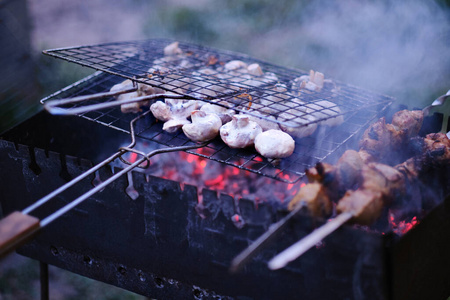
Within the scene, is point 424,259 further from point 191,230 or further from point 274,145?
point 191,230

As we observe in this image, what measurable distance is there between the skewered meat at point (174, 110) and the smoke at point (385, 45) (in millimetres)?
2346

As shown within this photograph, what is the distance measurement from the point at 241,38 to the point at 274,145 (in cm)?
362

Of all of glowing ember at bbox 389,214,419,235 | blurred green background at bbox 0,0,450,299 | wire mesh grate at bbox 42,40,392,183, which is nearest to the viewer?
glowing ember at bbox 389,214,419,235

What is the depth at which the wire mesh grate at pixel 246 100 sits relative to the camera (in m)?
2.44

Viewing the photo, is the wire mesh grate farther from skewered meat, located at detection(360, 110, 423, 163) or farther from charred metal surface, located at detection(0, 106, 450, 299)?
charred metal surface, located at detection(0, 106, 450, 299)

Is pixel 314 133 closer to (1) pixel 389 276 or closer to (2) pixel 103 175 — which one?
(1) pixel 389 276

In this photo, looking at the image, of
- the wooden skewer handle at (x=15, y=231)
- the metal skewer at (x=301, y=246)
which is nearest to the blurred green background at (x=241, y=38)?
the wooden skewer handle at (x=15, y=231)

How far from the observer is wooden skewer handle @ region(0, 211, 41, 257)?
1540mm

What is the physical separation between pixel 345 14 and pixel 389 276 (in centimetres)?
346

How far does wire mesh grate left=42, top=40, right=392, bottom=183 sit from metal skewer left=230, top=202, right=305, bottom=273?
1.15 ft

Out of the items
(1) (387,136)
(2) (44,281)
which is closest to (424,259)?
(1) (387,136)

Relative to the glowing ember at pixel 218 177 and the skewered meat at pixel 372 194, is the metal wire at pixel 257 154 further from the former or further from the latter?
the skewered meat at pixel 372 194

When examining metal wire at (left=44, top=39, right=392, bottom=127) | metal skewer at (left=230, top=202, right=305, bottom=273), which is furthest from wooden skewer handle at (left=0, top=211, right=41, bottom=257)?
metal wire at (left=44, top=39, right=392, bottom=127)

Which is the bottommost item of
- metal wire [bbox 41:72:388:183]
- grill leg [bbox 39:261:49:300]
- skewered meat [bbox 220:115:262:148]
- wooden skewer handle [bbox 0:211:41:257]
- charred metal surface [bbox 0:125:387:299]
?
grill leg [bbox 39:261:49:300]
